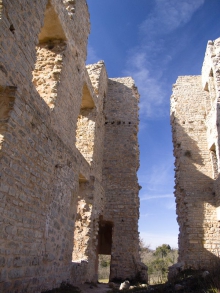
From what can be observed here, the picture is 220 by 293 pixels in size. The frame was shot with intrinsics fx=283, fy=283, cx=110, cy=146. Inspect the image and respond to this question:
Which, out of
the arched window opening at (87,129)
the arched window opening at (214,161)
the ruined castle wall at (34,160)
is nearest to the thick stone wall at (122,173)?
the arched window opening at (87,129)

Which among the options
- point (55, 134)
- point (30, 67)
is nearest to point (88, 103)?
point (55, 134)

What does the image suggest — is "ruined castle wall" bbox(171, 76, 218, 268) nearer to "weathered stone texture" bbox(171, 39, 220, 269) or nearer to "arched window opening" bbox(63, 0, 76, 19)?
"weathered stone texture" bbox(171, 39, 220, 269)

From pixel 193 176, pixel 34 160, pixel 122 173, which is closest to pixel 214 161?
pixel 193 176

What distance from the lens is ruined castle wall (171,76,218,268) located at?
10.5 m

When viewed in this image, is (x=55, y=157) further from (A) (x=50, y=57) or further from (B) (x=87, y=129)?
(B) (x=87, y=129)

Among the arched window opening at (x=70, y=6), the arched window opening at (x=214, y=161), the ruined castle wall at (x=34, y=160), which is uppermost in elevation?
the arched window opening at (x=70, y=6)

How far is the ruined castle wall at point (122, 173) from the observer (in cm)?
1038

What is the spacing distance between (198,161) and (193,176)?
716 mm

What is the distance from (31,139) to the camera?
5.05 m

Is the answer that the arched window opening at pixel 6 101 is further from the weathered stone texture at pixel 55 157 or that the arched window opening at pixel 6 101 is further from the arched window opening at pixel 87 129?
the arched window opening at pixel 87 129

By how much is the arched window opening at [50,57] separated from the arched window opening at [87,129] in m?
2.41

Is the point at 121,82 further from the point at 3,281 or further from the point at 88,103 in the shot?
the point at 3,281

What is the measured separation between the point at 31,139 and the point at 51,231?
6.79 ft

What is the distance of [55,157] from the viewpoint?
6.12m
